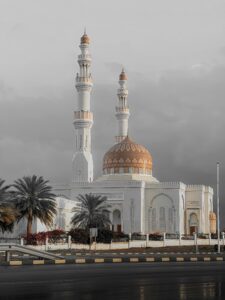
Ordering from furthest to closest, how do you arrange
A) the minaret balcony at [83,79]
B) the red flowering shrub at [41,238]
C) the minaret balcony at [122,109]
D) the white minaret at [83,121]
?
the minaret balcony at [122,109] < the minaret balcony at [83,79] < the white minaret at [83,121] < the red flowering shrub at [41,238]

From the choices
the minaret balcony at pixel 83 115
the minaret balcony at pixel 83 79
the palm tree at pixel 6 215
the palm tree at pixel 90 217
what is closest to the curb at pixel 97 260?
the palm tree at pixel 6 215

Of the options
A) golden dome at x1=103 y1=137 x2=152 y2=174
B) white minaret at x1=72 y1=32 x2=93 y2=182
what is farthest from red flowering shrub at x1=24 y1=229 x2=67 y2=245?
golden dome at x1=103 y1=137 x2=152 y2=174

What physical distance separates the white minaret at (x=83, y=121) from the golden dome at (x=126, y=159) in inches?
200

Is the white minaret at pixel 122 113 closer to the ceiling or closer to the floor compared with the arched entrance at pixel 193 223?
closer to the ceiling

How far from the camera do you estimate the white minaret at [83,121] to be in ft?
238

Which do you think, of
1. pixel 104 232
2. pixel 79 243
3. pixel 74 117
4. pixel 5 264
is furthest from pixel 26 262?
pixel 74 117

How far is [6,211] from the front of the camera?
1558 inches

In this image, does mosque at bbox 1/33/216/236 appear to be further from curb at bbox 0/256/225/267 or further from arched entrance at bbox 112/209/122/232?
curb at bbox 0/256/225/267

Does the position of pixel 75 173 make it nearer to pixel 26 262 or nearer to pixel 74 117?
pixel 74 117

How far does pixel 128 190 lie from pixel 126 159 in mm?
5201

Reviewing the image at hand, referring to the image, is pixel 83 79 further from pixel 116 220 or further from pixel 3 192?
pixel 3 192

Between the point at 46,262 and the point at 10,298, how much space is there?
14.3 meters

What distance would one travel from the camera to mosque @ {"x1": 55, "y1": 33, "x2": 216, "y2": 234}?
73000 mm

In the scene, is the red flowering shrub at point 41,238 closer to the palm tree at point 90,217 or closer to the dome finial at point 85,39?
the palm tree at point 90,217
